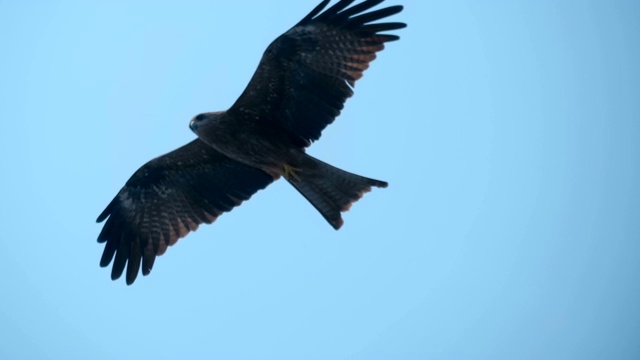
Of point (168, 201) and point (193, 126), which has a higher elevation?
point (193, 126)

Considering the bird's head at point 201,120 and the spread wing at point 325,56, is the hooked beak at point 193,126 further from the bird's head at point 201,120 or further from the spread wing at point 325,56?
the spread wing at point 325,56

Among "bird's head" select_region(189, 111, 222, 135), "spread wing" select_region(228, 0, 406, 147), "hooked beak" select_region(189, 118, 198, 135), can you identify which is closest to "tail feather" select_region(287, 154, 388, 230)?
"spread wing" select_region(228, 0, 406, 147)

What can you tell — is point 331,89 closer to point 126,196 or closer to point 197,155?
point 197,155

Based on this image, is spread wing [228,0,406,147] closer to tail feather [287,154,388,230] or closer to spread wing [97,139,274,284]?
tail feather [287,154,388,230]

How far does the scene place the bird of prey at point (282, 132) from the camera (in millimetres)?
9719

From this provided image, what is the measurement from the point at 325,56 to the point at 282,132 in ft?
3.44

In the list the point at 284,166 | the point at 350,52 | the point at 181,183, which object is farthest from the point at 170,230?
the point at 350,52

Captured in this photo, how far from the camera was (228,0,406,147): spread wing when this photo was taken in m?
9.67

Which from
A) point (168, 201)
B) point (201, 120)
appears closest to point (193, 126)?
point (201, 120)

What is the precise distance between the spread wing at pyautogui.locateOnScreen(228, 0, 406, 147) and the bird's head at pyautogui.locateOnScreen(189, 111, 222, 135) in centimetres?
44

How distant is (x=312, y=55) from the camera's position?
9.77m

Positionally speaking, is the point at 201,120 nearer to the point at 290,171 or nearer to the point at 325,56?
the point at 290,171

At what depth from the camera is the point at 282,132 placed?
10.2 metres

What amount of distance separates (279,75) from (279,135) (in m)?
0.73
